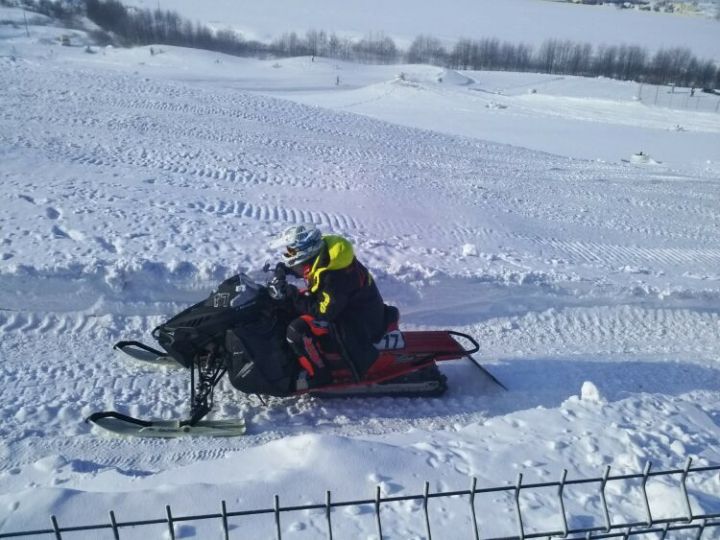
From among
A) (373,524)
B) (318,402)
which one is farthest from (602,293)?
(373,524)

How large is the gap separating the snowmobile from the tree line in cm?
4982

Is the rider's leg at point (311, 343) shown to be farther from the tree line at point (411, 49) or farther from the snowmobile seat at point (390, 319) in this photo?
the tree line at point (411, 49)

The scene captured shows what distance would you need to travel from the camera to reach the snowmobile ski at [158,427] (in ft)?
13.4

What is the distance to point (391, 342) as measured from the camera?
4.83 meters

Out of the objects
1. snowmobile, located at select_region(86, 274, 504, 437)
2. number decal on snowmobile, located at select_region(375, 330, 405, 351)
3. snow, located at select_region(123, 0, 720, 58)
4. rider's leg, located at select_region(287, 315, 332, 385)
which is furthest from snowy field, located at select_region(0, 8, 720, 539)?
snow, located at select_region(123, 0, 720, 58)

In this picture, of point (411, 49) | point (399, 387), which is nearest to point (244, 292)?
point (399, 387)

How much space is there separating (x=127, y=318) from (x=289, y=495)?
3.21 metres

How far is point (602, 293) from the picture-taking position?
22.1 feet

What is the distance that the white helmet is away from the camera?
4.38 metres

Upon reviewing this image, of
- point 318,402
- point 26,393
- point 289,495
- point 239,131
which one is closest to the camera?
point 289,495

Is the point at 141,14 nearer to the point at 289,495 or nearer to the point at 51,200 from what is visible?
the point at 51,200

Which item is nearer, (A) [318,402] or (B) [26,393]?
(B) [26,393]

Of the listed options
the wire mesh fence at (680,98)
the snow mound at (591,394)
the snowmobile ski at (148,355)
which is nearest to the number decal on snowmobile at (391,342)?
the snow mound at (591,394)

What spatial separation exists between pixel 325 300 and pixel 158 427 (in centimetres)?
154
